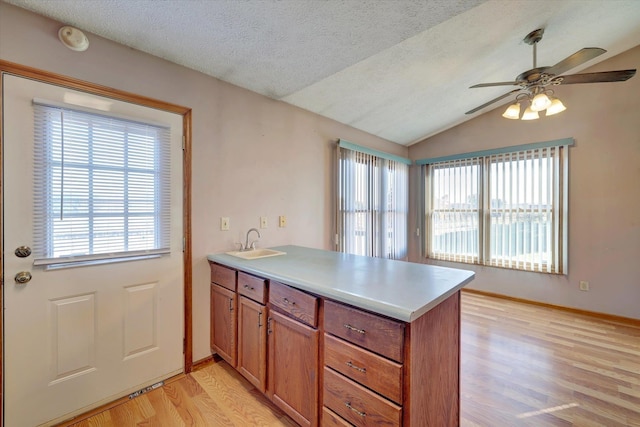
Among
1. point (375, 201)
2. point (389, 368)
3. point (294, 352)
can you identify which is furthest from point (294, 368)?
point (375, 201)

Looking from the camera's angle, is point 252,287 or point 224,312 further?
point 224,312

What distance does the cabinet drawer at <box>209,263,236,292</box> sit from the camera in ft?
6.29

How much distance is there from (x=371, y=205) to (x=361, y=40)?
7.49 feet

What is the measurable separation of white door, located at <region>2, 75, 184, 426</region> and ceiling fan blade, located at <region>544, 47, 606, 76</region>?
2.80 meters

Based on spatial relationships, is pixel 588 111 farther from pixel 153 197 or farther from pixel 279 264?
pixel 153 197

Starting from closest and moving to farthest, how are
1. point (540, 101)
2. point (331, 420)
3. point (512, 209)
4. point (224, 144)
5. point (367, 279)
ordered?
1. point (331, 420)
2. point (367, 279)
3. point (540, 101)
4. point (224, 144)
5. point (512, 209)

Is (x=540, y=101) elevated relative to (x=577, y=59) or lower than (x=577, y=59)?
lower

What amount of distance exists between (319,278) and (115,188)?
1458 mm

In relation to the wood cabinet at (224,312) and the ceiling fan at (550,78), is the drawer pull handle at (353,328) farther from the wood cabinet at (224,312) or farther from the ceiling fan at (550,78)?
the ceiling fan at (550,78)

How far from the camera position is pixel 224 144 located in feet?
7.33

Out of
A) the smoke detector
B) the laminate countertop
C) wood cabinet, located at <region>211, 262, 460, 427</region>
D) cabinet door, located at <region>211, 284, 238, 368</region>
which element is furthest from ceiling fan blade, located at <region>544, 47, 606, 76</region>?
the smoke detector

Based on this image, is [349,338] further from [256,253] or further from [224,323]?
[256,253]

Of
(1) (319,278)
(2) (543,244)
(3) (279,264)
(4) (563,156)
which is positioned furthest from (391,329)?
(4) (563,156)

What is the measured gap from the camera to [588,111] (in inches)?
126
